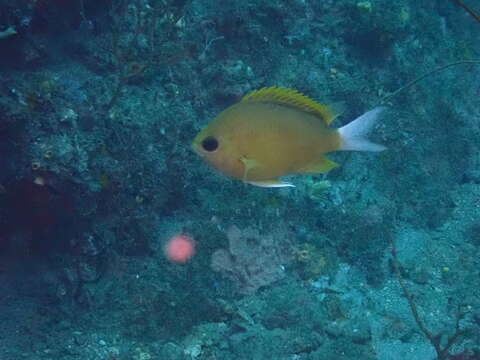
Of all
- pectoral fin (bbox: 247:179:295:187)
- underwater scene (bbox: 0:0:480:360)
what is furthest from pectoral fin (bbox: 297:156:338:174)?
pectoral fin (bbox: 247:179:295:187)

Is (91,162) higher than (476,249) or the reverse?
higher

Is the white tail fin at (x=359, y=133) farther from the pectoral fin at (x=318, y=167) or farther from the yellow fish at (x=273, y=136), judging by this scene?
the pectoral fin at (x=318, y=167)

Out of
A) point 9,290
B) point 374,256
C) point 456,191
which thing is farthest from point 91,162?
point 456,191

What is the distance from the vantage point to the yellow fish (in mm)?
2502

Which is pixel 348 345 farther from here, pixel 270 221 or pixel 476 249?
pixel 476 249

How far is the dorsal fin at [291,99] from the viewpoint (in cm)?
256

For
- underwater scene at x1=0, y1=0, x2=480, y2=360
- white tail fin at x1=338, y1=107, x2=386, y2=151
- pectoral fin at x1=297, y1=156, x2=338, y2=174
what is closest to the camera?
white tail fin at x1=338, y1=107, x2=386, y2=151

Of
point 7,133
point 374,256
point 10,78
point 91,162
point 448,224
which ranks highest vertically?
point 10,78

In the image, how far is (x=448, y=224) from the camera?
6.75 meters

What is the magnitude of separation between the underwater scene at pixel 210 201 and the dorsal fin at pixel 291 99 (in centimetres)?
1

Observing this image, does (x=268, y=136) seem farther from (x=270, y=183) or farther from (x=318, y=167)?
(x=318, y=167)

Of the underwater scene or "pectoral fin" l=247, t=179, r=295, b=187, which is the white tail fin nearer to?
the underwater scene

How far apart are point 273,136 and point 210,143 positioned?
16.0 inches

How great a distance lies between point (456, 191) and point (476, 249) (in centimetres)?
151
